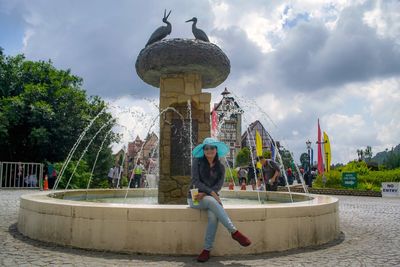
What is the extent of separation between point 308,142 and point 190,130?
28.4 meters

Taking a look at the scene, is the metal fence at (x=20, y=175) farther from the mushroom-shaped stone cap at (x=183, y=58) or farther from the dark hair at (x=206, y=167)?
the dark hair at (x=206, y=167)

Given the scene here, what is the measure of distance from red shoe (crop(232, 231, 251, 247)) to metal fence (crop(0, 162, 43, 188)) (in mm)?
19241

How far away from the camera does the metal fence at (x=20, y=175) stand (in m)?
21.2

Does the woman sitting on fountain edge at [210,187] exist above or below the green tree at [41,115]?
below

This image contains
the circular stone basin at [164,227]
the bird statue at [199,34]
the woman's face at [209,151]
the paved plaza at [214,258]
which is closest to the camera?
the paved plaza at [214,258]

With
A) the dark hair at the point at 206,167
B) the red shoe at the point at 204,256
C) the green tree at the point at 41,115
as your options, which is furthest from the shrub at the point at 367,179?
the red shoe at the point at 204,256

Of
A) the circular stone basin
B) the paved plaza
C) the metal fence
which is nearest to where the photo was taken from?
the paved plaza

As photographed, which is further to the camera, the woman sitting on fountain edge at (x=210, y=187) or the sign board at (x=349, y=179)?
the sign board at (x=349, y=179)

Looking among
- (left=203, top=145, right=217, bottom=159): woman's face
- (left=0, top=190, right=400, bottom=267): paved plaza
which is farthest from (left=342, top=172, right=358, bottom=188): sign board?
(left=203, top=145, right=217, bottom=159): woman's face

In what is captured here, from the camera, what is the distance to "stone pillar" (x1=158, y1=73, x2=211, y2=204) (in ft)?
27.6

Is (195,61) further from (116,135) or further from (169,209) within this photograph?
(116,135)

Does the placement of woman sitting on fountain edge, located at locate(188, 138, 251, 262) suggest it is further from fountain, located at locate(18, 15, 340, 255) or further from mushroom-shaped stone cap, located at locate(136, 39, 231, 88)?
mushroom-shaped stone cap, located at locate(136, 39, 231, 88)

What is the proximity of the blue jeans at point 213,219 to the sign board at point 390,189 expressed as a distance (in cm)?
1875

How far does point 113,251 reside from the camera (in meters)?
5.13
